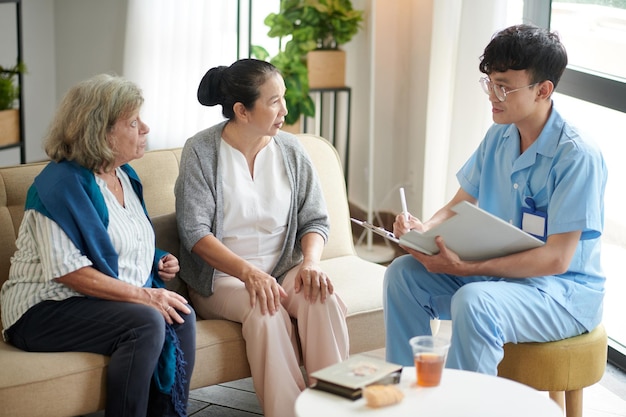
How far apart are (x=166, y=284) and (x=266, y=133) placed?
1.73ft

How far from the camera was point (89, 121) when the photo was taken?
235 centimetres

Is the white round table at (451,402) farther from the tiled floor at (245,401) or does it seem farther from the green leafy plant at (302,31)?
the green leafy plant at (302,31)

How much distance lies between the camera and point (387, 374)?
1894 mm

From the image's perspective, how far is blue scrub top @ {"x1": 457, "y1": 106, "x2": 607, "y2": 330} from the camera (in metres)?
2.27

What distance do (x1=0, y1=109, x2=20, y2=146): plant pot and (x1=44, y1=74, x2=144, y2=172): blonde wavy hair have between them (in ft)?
4.56

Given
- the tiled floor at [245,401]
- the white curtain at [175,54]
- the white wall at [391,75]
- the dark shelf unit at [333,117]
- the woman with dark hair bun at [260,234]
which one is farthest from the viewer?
the dark shelf unit at [333,117]

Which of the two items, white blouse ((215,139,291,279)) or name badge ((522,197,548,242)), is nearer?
name badge ((522,197,548,242))

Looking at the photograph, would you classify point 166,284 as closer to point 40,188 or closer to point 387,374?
point 40,188

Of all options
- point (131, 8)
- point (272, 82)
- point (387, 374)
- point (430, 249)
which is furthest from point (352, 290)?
point (131, 8)

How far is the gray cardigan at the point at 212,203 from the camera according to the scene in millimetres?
2609

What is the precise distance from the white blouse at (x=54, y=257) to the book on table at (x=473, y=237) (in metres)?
0.69

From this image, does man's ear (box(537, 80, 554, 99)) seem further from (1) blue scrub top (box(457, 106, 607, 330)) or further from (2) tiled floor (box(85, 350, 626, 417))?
(2) tiled floor (box(85, 350, 626, 417))

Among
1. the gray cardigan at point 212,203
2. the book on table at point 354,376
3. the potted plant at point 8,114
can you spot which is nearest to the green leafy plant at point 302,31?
the potted plant at point 8,114

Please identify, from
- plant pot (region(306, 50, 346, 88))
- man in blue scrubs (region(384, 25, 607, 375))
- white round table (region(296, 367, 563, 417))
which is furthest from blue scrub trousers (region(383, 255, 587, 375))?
plant pot (region(306, 50, 346, 88))
